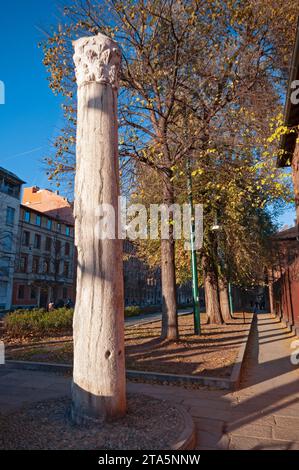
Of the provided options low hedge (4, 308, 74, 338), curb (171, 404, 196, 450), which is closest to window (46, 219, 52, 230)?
low hedge (4, 308, 74, 338)

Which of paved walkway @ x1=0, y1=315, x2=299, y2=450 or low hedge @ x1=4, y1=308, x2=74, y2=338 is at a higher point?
low hedge @ x1=4, y1=308, x2=74, y2=338

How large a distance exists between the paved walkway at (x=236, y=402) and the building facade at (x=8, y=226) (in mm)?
31413

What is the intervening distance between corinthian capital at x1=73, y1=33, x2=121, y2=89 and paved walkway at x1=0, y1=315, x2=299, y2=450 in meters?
4.95

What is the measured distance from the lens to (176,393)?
6.16 metres

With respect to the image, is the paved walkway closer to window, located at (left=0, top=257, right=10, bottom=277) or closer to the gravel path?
the gravel path

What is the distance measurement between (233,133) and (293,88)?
244cm

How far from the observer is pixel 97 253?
181 inches

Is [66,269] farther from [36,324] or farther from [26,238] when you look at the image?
[36,324]

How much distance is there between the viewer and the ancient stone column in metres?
4.30

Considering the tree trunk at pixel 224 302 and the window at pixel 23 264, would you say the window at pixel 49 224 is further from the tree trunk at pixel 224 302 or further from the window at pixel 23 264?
the tree trunk at pixel 224 302

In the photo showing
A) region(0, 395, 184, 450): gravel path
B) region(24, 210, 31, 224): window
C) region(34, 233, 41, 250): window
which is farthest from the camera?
region(34, 233, 41, 250): window

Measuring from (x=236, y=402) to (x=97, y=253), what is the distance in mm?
3465

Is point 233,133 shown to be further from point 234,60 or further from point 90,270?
point 90,270

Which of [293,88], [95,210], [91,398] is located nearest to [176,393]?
[91,398]
